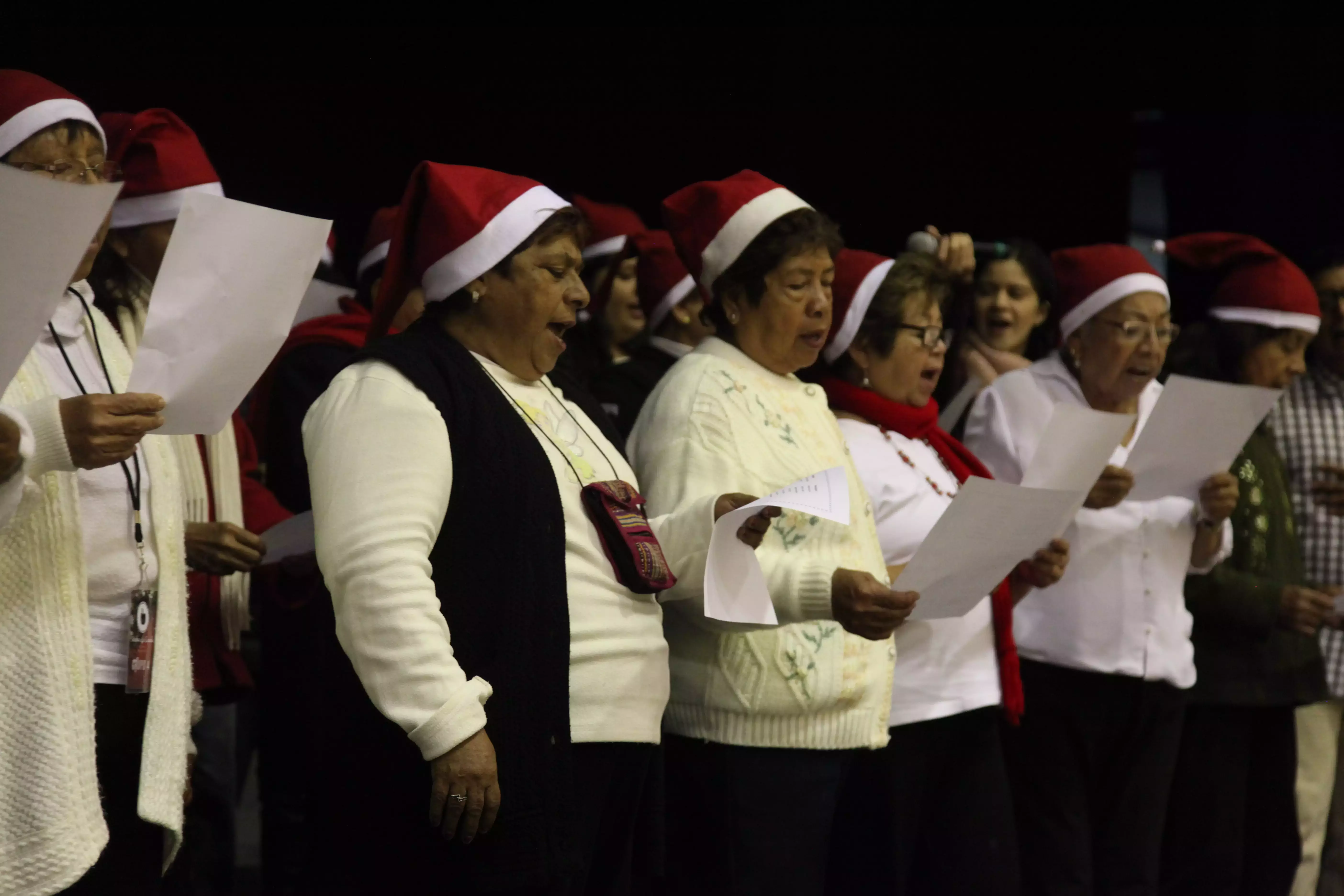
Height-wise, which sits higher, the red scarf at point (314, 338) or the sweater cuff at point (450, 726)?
the red scarf at point (314, 338)

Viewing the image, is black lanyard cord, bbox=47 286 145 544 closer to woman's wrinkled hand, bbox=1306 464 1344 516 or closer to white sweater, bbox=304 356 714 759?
white sweater, bbox=304 356 714 759

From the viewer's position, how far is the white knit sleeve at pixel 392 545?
6.35 feet

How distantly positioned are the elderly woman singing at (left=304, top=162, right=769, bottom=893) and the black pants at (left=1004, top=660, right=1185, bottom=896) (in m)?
1.24

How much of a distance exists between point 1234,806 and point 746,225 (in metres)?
1.93

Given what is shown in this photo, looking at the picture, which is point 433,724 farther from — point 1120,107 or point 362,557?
point 1120,107

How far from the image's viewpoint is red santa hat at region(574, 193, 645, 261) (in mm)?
4441

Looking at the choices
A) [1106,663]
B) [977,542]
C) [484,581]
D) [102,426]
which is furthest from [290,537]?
[1106,663]

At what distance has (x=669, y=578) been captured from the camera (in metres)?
2.28

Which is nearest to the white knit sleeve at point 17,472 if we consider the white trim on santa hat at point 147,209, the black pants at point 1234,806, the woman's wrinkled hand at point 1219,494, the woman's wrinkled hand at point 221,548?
the woman's wrinkled hand at point 221,548

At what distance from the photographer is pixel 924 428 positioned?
3098mm

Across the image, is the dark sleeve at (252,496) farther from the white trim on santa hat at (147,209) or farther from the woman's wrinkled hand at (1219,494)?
the woman's wrinkled hand at (1219,494)

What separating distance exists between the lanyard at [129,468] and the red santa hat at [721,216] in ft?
3.80

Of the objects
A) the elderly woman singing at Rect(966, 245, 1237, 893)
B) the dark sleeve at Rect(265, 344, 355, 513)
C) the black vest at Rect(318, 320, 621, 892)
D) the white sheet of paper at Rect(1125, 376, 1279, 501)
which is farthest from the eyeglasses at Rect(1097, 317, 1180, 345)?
the black vest at Rect(318, 320, 621, 892)

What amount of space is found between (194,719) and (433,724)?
0.50 metres
